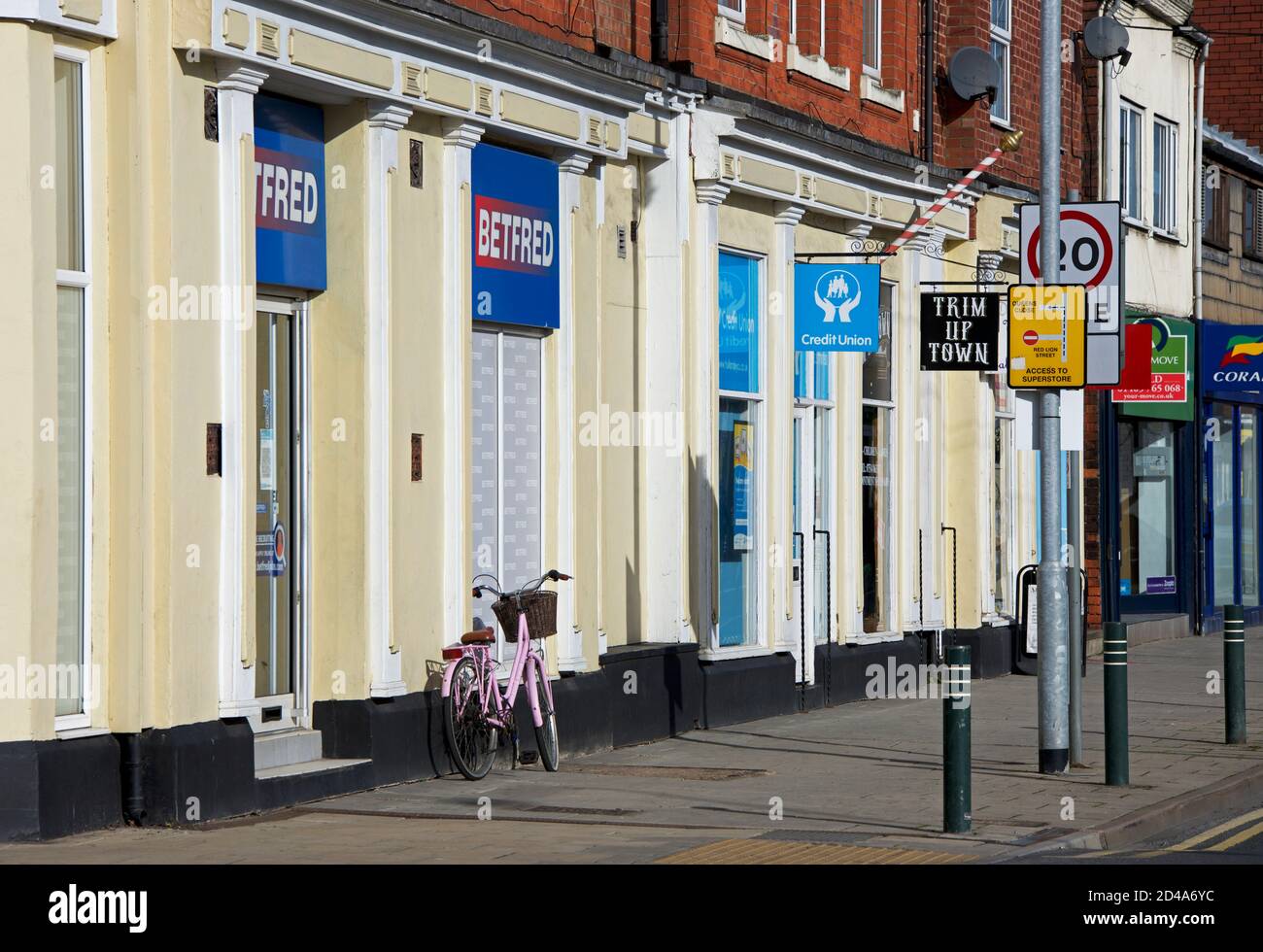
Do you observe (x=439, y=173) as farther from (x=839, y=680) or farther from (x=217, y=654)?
(x=839, y=680)

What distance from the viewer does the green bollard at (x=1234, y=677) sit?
16.2 metres

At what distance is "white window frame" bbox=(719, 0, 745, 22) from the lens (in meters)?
18.4

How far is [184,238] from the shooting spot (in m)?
11.9

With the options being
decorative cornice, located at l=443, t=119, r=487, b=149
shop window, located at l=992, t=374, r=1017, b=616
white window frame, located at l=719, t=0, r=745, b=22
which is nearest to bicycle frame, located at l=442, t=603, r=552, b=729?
decorative cornice, located at l=443, t=119, r=487, b=149

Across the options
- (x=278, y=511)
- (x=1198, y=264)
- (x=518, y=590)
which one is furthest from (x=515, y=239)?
(x=1198, y=264)

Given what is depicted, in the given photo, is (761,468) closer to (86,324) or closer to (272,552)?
(272,552)

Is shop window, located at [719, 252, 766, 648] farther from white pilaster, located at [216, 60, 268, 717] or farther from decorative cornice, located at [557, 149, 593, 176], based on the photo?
white pilaster, located at [216, 60, 268, 717]

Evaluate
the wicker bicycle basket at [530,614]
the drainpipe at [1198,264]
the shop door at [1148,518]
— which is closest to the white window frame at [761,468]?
the wicker bicycle basket at [530,614]

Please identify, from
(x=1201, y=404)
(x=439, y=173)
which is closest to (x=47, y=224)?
(x=439, y=173)

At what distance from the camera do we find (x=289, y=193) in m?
13.2

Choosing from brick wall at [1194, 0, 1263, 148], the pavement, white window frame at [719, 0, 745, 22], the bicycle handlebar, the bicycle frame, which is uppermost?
brick wall at [1194, 0, 1263, 148]

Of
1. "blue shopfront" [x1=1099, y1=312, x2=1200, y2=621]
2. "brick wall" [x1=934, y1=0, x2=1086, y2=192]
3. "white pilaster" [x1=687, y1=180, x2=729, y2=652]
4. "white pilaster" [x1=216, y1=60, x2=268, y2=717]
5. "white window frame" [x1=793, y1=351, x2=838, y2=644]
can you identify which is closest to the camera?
"white pilaster" [x1=216, y1=60, x2=268, y2=717]

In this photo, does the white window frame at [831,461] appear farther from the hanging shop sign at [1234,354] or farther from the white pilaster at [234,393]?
the hanging shop sign at [1234,354]

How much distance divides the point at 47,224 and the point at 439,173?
3673 mm
